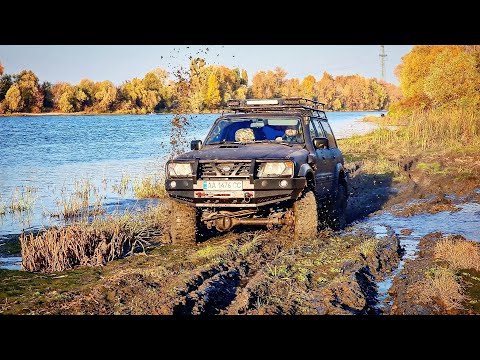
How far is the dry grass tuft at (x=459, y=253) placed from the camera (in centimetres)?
802

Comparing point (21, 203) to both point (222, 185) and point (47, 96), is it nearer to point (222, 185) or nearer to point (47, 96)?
point (222, 185)

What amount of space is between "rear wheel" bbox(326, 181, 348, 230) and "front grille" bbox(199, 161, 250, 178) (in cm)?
253

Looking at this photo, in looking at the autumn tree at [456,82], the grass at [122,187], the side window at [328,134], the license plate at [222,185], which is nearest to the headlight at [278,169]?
the license plate at [222,185]

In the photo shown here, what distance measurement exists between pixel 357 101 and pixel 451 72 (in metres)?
44.5

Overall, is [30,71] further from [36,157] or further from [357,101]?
[357,101]

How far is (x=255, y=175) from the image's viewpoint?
29.3 feet

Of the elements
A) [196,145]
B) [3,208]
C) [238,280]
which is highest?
[196,145]

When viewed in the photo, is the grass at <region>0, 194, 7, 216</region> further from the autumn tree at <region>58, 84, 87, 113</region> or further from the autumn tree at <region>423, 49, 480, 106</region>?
the autumn tree at <region>58, 84, 87, 113</region>

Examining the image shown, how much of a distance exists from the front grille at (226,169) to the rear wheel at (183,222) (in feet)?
2.14

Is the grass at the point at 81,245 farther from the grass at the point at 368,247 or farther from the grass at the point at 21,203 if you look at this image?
the grass at the point at 21,203

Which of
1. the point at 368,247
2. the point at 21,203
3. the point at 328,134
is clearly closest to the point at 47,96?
the point at 21,203

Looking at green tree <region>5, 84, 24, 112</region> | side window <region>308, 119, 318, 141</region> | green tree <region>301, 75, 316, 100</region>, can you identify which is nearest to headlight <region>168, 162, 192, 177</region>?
side window <region>308, 119, 318, 141</region>

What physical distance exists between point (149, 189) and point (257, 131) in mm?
6341

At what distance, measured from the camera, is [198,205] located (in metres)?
9.15
